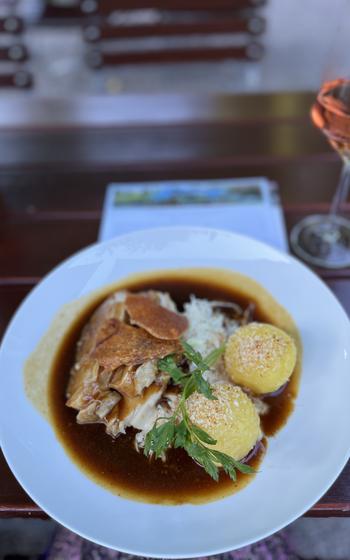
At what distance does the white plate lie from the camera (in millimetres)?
976

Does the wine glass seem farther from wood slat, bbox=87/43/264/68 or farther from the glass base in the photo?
wood slat, bbox=87/43/264/68

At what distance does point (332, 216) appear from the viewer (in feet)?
5.39

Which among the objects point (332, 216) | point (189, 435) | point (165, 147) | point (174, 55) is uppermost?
point (174, 55)

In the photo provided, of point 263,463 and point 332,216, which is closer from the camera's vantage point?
point 263,463

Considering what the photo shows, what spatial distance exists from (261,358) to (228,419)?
19 cm

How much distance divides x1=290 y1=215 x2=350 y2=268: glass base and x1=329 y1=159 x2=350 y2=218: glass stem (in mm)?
29

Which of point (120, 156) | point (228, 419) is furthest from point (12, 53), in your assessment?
point (228, 419)

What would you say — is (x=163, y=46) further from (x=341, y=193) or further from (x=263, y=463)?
(x=263, y=463)

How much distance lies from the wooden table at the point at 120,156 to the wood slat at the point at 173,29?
101 centimetres

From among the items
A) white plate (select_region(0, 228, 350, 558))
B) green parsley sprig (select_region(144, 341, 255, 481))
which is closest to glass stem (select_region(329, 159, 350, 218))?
white plate (select_region(0, 228, 350, 558))

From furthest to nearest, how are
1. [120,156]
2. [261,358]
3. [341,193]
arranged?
[120,156] < [341,193] < [261,358]

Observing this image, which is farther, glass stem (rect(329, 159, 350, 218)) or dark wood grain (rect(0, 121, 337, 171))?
dark wood grain (rect(0, 121, 337, 171))

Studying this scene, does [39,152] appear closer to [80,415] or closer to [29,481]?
[80,415]

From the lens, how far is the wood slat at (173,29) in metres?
2.73
